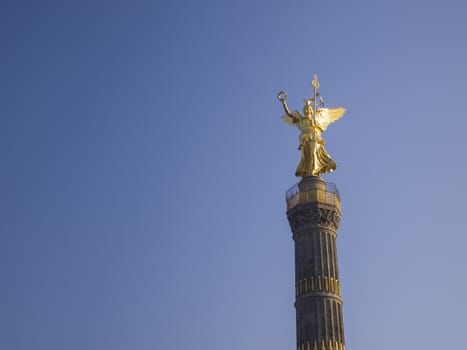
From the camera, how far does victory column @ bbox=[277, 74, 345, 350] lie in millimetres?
44406

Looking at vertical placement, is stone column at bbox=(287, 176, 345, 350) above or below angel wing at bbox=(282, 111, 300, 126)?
below

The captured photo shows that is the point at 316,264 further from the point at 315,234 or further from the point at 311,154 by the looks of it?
the point at 311,154

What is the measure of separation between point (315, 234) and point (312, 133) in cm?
834

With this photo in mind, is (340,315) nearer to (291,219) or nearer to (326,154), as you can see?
(291,219)

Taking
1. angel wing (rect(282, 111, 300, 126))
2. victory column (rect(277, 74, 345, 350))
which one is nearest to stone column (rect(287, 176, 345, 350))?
victory column (rect(277, 74, 345, 350))

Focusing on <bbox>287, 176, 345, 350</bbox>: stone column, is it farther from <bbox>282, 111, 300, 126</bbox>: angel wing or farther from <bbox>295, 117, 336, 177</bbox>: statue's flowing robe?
<bbox>282, 111, 300, 126</bbox>: angel wing

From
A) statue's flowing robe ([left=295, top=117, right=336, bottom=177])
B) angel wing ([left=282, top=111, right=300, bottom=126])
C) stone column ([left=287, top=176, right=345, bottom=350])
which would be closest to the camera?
stone column ([left=287, top=176, right=345, bottom=350])

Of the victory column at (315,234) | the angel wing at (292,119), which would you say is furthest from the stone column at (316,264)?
the angel wing at (292,119)

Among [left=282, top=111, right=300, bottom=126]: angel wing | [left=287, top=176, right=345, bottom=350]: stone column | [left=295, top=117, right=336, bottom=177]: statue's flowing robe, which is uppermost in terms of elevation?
[left=282, top=111, right=300, bottom=126]: angel wing

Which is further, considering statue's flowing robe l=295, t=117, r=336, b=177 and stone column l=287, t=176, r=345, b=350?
statue's flowing robe l=295, t=117, r=336, b=177

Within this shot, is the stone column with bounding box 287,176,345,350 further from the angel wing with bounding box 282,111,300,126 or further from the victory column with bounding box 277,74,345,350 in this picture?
the angel wing with bounding box 282,111,300,126

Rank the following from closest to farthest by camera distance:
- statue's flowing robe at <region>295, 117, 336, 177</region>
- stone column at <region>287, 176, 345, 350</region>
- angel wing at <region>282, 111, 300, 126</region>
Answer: stone column at <region>287, 176, 345, 350</region>, statue's flowing robe at <region>295, 117, 336, 177</region>, angel wing at <region>282, 111, 300, 126</region>

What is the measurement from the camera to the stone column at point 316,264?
44.2m

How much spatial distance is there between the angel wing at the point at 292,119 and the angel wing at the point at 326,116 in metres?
1.46
